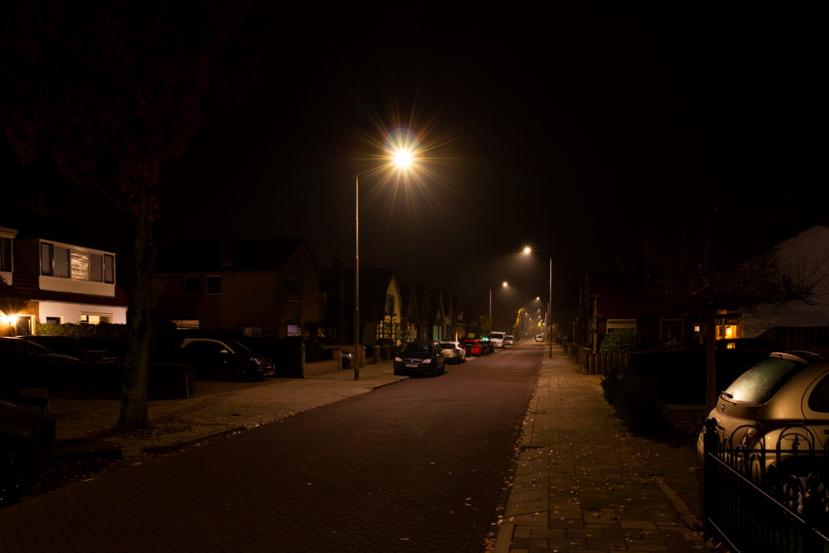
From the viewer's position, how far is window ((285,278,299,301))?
43.2 meters

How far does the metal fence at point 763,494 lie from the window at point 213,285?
3973cm

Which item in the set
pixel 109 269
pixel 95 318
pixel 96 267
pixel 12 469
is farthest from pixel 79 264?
pixel 12 469

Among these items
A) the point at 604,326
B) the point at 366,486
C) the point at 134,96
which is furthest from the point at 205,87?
the point at 604,326

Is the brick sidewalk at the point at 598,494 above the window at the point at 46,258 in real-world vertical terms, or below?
below

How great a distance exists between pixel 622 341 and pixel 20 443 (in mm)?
24711

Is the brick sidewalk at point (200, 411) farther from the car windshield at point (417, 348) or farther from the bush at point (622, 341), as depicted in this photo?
the bush at point (622, 341)

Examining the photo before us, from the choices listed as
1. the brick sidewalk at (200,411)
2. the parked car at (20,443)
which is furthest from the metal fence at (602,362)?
the parked car at (20,443)

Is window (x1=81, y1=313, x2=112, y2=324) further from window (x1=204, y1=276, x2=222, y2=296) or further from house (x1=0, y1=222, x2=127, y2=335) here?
window (x1=204, y1=276, x2=222, y2=296)

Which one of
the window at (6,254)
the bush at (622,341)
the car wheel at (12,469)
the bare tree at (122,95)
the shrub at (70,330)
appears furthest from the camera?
the shrub at (70,330)

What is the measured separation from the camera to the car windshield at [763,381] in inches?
250

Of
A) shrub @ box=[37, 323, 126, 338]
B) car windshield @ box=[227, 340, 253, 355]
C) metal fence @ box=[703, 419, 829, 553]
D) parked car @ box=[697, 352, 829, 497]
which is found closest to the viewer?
metal fence @ box=[703, 419, 829, 553]

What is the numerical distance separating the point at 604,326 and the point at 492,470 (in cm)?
3759

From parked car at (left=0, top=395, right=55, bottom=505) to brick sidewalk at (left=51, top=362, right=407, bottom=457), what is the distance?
1.85m

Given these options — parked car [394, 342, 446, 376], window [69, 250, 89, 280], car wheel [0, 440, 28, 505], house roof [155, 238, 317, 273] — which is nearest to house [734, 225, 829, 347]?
parked car [394, 342, 446, 376]
